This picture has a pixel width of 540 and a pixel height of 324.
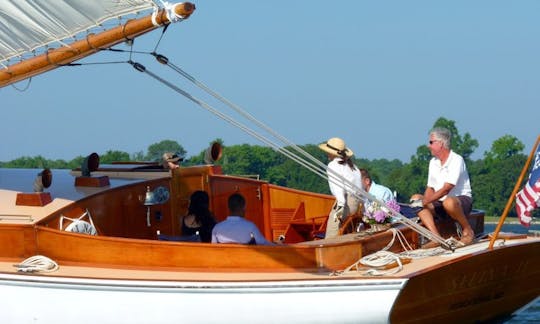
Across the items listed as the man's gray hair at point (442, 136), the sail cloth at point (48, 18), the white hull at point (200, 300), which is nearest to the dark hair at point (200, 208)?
the white hull at point (200, 300)

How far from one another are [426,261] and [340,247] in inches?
29.8

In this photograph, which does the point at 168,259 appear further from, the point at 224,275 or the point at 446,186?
the point at 446,186

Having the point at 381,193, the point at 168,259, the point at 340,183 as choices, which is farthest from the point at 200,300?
the point at 381,193

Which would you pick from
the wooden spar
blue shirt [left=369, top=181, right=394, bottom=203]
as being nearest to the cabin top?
the wooden spar

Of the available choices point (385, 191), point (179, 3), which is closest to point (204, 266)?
point (179, 3)

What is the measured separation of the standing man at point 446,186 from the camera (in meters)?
12.1

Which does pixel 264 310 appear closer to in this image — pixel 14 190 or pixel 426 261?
pixel 426 261

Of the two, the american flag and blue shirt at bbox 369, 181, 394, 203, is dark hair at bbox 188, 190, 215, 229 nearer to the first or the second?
blue shirt at bbox 369, 181, 394, 203

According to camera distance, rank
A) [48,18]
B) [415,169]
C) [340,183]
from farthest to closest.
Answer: [415,169] → [340,183] → [48,18]

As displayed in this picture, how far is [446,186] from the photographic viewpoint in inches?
476

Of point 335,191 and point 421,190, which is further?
point 421,190

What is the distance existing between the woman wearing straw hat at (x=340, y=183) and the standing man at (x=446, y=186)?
79 cm

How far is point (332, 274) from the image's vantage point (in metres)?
11.2

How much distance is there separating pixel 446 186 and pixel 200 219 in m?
2.28
